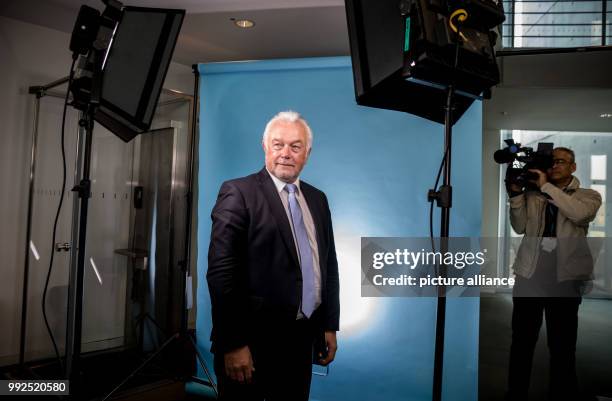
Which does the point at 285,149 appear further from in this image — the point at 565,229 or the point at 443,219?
the point at 565,229

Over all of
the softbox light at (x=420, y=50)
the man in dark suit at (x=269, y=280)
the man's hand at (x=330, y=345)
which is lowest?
the man's hand at (x=330, y=345)

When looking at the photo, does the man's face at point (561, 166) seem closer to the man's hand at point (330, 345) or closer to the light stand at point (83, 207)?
the man's hand at point (330, 345)

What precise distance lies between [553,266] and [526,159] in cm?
59

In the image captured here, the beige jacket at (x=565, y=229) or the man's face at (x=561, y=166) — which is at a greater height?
the man's face at (x=561, y=166)

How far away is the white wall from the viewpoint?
259cm

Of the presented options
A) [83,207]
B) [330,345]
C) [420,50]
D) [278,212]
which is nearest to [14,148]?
[83,207]

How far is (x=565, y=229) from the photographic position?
6.77 feet

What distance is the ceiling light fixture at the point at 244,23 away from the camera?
8.23 feet

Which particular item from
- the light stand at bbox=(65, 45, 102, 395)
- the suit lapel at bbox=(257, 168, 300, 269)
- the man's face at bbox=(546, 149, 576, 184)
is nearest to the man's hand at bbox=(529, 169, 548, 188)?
the man's face at bbox=(546, 149, 576, 184)

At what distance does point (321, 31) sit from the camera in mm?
2666

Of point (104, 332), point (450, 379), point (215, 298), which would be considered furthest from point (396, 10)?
point (104, 332)

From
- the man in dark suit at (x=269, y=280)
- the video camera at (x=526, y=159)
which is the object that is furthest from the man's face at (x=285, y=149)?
the video camera at (x=526, y=159)

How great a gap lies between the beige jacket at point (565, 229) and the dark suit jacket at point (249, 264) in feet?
4.68

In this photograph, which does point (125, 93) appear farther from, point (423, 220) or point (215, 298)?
point (423, 220)
